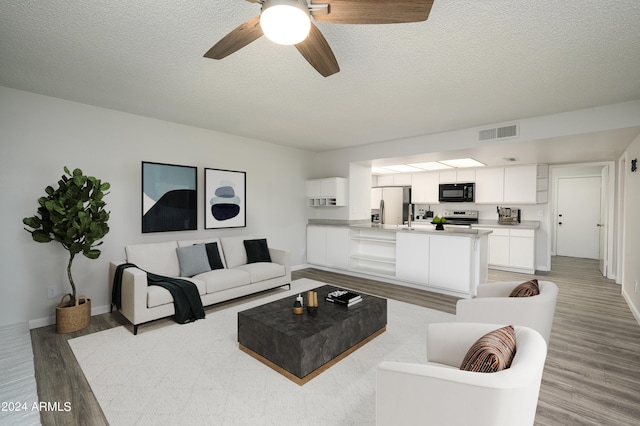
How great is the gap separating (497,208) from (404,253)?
325 cm

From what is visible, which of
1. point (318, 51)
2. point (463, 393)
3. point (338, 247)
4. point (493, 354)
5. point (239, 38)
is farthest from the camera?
point (338, 247)

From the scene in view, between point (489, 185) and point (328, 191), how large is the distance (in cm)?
357

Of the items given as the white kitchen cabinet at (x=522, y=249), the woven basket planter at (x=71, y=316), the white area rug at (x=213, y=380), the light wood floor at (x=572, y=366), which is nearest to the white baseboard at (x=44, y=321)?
the light wood floor at (x=572, y=366)

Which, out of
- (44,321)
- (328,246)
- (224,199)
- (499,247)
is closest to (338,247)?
(328,246)

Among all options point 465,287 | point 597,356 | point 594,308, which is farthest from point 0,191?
point 594,308

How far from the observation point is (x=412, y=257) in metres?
4.94

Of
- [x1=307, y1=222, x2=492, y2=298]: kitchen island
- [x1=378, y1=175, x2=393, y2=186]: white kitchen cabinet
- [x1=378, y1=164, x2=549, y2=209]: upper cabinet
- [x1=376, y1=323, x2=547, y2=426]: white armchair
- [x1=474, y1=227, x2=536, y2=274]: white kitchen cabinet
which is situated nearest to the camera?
[x1=376, y1=323, x2=547, y2=426]: white armchair

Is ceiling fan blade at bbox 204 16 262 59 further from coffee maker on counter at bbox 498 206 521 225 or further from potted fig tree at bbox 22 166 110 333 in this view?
coffee maker on counter at bbox 498 206 521 225

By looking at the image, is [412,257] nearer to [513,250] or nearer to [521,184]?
[513,250]

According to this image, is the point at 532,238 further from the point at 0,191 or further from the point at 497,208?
the point at 0,191

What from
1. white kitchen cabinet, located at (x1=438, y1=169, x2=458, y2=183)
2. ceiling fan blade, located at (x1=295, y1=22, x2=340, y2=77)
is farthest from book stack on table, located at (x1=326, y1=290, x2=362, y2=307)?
white kitchen cabinet, located at (x1=438, y1=169, x2=458, y2=183)

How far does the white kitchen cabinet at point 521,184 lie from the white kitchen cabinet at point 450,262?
2818 mm

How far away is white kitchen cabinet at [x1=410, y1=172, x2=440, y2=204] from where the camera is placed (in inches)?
290

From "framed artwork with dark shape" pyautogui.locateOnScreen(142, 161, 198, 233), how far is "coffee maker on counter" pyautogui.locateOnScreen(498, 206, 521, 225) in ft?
20.5
